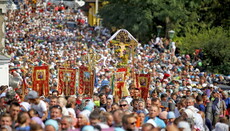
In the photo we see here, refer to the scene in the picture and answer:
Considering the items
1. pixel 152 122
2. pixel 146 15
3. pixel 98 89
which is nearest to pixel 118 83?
pixel 98 89

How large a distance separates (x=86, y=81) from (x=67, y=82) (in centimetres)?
59

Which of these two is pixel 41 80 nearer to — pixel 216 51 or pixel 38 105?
pixel 38 105

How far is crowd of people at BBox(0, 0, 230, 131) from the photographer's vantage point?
34.5 feet

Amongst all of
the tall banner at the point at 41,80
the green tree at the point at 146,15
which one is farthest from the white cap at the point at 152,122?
the green tree at the point at 146,15

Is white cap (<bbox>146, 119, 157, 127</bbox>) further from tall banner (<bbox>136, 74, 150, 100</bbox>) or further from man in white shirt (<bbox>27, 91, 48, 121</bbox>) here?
tall banner (<bbox>136, 74, 150, 100</bbox>)

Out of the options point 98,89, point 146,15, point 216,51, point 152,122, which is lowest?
point 152,122

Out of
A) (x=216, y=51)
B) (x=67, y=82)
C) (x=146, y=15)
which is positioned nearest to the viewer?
(x=67, y=82)

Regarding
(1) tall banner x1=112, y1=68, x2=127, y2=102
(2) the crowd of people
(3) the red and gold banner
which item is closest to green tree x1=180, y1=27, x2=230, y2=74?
(2) the crowd of people

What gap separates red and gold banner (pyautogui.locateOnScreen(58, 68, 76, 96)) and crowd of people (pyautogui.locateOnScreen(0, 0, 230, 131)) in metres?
0.83

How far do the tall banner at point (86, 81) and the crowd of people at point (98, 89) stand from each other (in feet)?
1.74

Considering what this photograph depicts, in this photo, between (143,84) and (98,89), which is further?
(98,89)

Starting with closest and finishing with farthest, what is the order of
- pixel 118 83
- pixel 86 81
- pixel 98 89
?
pixel 86 81
pixel 118 83
pixel 98 89

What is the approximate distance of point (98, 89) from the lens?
20.2 m

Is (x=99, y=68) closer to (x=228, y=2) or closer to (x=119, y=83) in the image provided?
(x=119, y=83)
